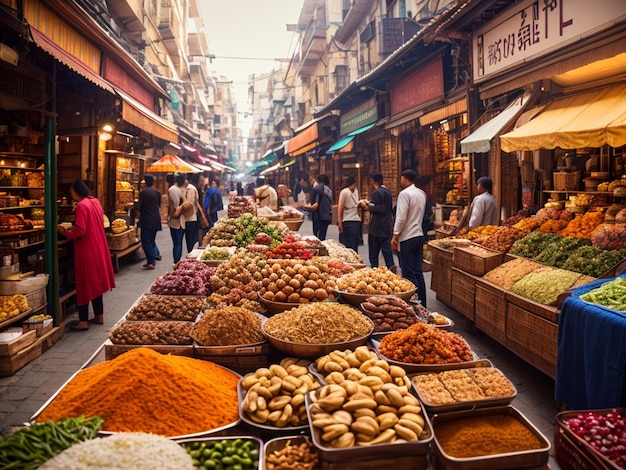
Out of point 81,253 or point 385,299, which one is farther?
point 81,253

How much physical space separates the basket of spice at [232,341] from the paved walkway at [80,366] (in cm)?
102

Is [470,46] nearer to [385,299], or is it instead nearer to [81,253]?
[385,299]

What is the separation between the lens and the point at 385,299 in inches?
168

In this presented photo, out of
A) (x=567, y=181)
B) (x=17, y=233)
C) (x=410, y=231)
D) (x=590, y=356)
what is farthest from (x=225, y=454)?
(x=567, y=181)

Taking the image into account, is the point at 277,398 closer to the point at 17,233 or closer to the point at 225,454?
the point at 225,454

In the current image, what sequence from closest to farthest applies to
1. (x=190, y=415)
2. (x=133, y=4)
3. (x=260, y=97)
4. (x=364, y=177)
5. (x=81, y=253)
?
(x=190, y=415)
(x=81, y=253)
(x=133, y=4)
(x=364, y=177)
(x=260, y=97)

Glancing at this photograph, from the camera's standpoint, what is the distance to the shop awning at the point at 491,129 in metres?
7.97

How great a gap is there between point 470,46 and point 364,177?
1027 cm

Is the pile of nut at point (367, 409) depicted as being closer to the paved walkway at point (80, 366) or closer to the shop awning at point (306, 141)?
the paved walkway at point (80, 366)

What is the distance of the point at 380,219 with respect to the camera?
371 inches

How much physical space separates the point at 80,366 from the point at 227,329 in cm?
289

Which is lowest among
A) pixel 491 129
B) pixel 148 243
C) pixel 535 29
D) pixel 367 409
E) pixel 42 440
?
pixel 42 440

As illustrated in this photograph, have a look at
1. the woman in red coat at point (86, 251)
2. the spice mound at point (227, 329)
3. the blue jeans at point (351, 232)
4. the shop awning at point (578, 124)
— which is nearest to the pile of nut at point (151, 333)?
the spice mound at point (227, 329)

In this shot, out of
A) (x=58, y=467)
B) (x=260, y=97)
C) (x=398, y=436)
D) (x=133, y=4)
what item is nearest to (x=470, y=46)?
(x=398, y=436)
